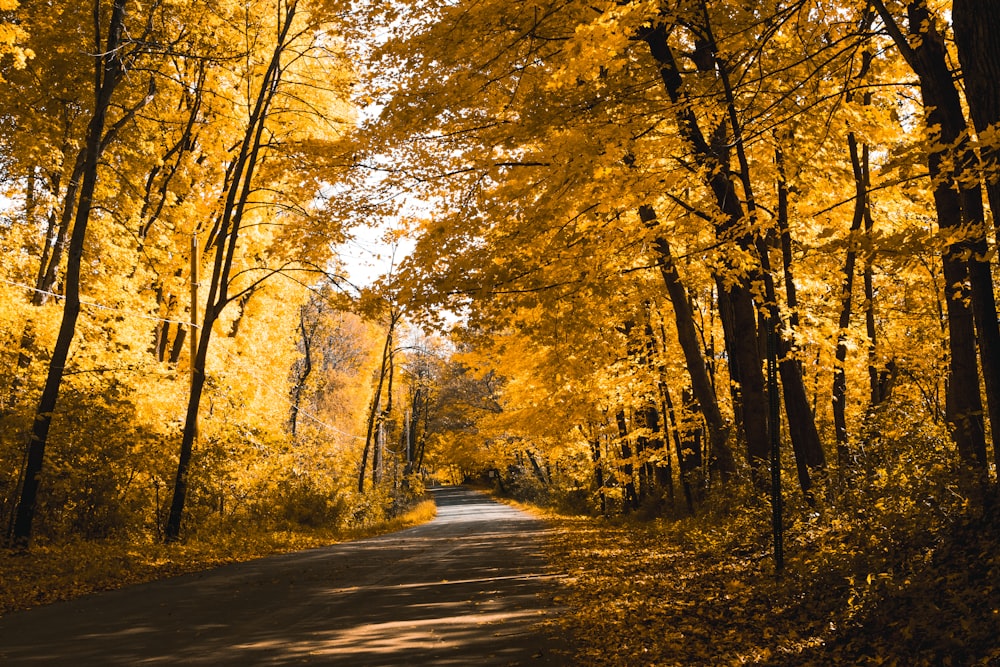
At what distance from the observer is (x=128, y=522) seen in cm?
1465

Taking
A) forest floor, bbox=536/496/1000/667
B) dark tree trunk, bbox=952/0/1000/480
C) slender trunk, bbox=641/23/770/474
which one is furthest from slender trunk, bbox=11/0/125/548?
dark tree trunk, bbox=952/0/1000/480

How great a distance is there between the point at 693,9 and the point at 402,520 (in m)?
23.2

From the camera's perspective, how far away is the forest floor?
4.68 metres

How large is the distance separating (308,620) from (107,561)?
5746mm

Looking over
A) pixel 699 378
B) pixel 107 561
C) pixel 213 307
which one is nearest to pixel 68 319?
pixel 213 307

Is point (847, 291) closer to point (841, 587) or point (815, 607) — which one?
point (841, 587)

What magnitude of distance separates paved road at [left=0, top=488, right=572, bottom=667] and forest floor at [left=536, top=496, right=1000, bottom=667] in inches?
29.5

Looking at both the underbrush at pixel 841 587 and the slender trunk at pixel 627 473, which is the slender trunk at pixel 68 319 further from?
the slender trunk at pixel 627 473

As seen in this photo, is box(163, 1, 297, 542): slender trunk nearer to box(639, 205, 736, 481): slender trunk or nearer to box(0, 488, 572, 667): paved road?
box(0, 488, 572, 667): paved road

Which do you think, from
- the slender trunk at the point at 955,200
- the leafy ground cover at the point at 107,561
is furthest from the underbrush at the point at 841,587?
the leafy ground cover at the point at 107,561

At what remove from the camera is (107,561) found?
11.0 meters

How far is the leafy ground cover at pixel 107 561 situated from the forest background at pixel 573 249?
696 mm

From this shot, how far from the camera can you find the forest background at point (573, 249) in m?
6.71

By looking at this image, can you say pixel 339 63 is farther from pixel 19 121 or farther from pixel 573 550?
pixel 573 550
